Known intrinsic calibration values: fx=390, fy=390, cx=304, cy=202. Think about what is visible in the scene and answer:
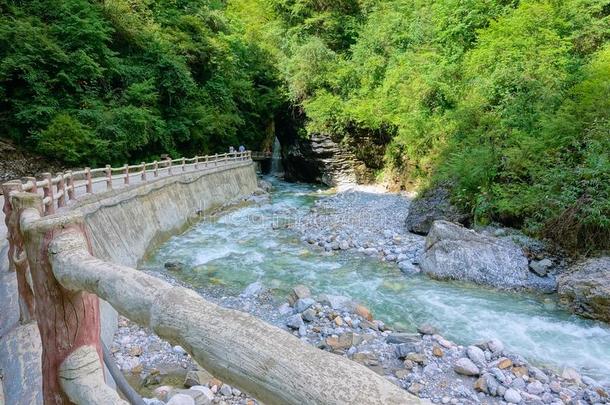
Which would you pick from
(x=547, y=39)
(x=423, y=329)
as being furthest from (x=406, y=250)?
(x=547, y=39)

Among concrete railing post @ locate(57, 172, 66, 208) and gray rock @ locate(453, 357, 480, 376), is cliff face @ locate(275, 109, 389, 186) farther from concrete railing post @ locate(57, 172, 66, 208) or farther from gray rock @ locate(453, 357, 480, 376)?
gray rock @ locate(453, 357, 480, 376)

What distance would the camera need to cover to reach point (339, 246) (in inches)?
406

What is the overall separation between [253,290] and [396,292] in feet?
8.88

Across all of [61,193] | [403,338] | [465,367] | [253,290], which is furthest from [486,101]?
[61,193]

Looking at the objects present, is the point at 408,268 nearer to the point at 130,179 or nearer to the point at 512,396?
the point at 512,396

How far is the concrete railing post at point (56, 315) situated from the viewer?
1654 mm

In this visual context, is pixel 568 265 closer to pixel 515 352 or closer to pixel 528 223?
pixel 528 223

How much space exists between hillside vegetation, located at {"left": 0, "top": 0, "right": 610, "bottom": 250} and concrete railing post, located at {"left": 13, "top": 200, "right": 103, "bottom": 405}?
8.43 metres

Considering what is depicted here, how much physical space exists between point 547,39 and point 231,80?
689 inches

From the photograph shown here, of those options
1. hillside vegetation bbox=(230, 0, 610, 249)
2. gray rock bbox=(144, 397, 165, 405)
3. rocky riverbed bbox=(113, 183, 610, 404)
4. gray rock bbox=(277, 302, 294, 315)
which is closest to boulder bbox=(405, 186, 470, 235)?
hillside vegetation bbox=(230, 0, 610, 249)

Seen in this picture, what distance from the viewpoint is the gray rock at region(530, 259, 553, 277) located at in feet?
25.2

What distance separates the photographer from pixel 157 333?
125 cm

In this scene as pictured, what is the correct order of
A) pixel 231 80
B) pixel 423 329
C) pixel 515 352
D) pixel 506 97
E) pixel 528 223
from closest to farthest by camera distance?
pixel 515 352 → pixel 423 329 → pixel 528 223 → pixel 506 97 → pixel 231 80

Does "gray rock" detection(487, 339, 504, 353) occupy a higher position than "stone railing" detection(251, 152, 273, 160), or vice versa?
"stone railing" detection(251, 152, 273, 160)
